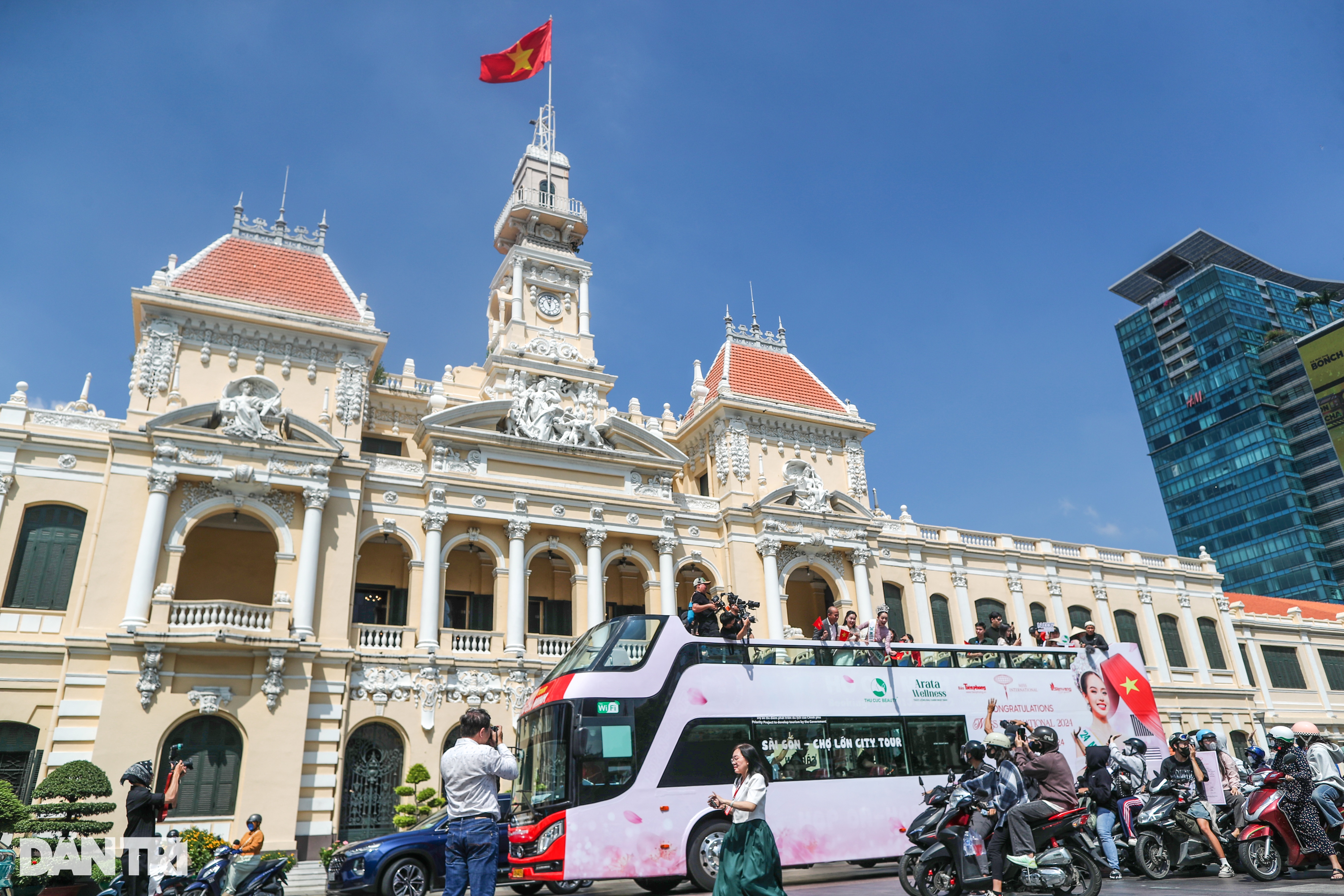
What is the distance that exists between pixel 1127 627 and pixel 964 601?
376 inches

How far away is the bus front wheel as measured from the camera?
13539mm

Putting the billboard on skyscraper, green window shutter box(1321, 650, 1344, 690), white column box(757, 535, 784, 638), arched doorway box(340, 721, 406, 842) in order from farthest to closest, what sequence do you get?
1. the billboard on skyscraper
2. green window shutter box(1321, 650, 1344, 690)
3. white column box(757, 535, 784, 638)
4. arched doorway box(340, 721, 406, 842)

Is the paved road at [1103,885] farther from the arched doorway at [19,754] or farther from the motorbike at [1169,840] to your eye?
the arched doorway at [19,754]

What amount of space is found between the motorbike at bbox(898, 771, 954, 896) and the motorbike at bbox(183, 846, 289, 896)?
867 cm

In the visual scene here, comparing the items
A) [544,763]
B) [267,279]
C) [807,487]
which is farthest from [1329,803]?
[267,279]

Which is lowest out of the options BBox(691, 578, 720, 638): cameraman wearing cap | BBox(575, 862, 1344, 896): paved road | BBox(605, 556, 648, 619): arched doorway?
BBox(575, 862, 1344, 896): paved road

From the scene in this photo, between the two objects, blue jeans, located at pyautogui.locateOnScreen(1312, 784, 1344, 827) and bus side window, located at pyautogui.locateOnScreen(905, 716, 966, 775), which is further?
bus side window, located at pyautogui.locateOnScreen(905, 716, 966, 775)

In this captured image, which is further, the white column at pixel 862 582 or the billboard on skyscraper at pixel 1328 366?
the billboard on skyscraper at pixel 1328 366

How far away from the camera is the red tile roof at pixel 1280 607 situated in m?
47.6

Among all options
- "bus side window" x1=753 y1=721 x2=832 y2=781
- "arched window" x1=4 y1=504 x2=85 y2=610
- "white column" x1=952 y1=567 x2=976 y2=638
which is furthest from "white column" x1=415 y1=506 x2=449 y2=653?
"white column" x1=952 y1=567 x2=976 y2=638

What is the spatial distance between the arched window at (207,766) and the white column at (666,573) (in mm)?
13057

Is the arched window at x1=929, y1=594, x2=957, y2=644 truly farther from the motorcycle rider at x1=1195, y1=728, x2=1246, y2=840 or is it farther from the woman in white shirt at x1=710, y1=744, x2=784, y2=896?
the woman in white shirt at x1=710, y1=744, x2=784, y2=896

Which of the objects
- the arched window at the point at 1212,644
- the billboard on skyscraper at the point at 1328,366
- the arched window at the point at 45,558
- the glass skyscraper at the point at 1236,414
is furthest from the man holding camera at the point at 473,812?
the glass skyscraper at the point at 1236,414

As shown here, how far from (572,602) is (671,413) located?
10.6 m
